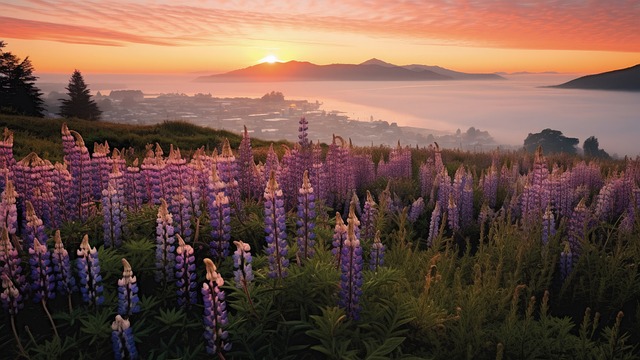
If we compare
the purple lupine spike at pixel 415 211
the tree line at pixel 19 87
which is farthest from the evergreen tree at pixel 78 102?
the purple lupine spike at pixel 415 211

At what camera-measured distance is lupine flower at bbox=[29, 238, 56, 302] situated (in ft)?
14.3

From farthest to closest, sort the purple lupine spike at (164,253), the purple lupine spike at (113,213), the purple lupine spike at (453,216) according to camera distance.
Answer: the purple lupine spike at (453,216), the purple lupine spike at (113,213), the purple lupine spike at (164,253)

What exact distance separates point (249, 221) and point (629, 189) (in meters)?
7.29

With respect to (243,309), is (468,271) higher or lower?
lower

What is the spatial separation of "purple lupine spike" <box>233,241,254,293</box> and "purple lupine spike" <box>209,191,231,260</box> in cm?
81

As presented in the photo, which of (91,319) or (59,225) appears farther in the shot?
(59,225)

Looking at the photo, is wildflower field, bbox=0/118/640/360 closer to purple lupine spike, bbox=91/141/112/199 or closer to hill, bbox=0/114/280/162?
purple lupine spike, bbox=91/141/112/199

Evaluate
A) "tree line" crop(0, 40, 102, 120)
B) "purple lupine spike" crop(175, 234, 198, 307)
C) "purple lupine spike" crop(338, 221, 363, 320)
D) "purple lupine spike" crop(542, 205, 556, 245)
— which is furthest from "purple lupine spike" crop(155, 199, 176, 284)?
"tree line" crop(0, 40, 102, 120)

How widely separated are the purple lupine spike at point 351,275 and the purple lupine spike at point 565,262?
3.94 m

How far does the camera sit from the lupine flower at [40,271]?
4.36 m

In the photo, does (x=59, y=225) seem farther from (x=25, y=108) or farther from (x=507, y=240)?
(x=25, y=108)

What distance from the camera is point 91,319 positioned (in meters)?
4.16

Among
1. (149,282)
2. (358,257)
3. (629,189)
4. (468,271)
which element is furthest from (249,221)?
(629,189)

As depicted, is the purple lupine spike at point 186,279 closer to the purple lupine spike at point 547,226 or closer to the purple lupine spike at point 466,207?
the purple lupine spike at point 547,226
